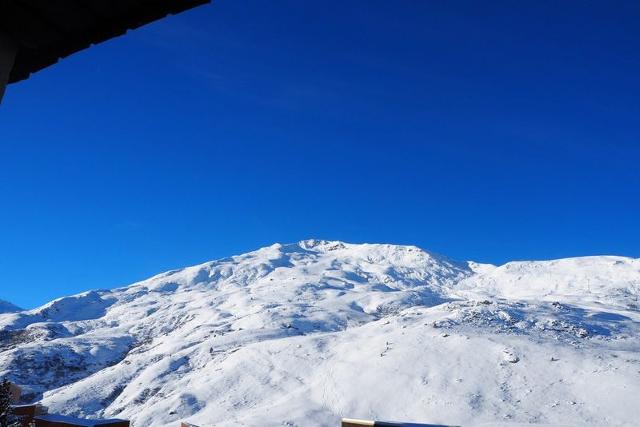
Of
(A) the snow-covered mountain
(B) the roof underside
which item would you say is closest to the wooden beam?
(B) the roof underside

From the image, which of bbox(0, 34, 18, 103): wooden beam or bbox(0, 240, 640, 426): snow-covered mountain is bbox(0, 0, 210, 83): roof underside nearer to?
bbox(0, 34, 18, 103): wooden beam

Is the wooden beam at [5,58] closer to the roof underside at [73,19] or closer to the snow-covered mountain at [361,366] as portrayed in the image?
the roof underside at [73,19]

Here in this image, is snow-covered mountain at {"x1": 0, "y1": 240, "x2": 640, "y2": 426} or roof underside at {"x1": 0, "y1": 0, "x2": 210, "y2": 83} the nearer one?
roof underside at {"x1": 0, "y1": 0, "x2": 210, "y2": 83}

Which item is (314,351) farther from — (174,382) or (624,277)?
(624,277)

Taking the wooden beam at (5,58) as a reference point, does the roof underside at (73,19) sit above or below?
above

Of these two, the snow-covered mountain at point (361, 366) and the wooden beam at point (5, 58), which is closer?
the wooden beam at point (5, 58)

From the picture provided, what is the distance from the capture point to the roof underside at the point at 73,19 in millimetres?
2765

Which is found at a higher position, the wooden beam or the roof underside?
the roof underside

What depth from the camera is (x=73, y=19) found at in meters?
2.93

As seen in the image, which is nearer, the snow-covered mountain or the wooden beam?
the wooden beam

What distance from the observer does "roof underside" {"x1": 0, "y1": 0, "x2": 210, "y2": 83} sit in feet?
9.07

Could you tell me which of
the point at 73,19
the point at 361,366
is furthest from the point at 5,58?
the point at 361,366

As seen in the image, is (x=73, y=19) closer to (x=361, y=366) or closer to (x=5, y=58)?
(x=5, y=58)

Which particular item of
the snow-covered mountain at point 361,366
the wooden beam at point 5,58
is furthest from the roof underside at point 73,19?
the snow-covered mountain at point 361,366
